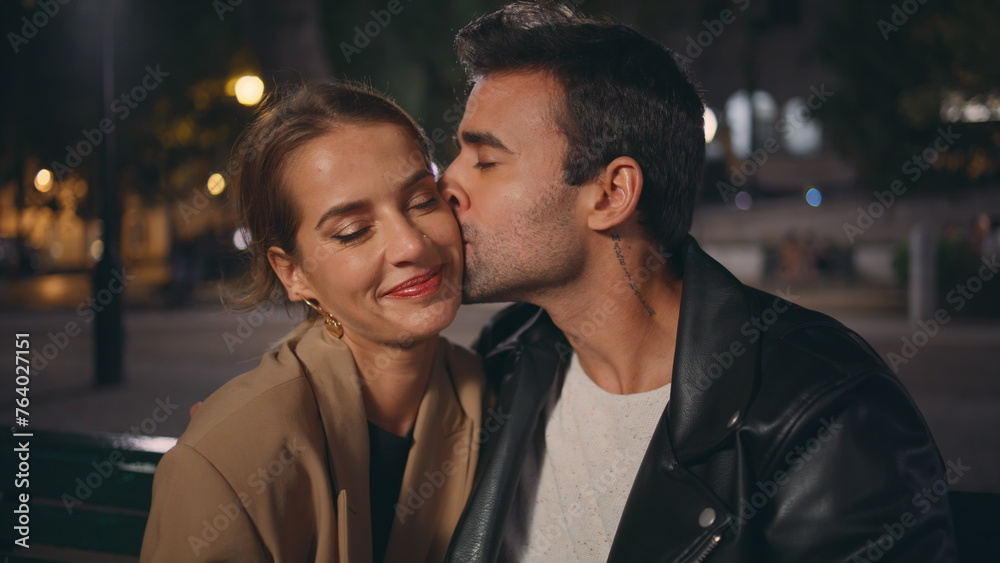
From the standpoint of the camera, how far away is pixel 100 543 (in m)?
2.62

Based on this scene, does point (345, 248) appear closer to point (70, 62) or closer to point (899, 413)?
point (899, 413)

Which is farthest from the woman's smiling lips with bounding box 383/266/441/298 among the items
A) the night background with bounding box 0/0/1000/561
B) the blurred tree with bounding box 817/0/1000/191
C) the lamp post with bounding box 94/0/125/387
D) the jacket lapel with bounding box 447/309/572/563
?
the blurred tree with bounding box 817/0/1000/191

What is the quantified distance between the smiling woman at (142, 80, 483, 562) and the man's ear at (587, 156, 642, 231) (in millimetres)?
475

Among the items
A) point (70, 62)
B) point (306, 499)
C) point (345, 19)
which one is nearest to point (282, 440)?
point (306, 499)

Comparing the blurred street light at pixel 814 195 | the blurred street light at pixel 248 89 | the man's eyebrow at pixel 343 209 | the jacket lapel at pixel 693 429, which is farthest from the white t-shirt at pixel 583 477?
the blurred street light at pixel 814 195

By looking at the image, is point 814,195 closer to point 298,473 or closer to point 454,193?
point 454,193

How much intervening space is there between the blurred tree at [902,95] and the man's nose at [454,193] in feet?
48.2

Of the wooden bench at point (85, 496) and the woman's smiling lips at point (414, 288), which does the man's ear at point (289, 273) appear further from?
the wooden bench at point (85, 496)

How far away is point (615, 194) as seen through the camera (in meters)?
2.58

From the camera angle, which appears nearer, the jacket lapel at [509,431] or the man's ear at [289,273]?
the jacket lapel at [509,431]

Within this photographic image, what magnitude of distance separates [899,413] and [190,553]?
1700 mm

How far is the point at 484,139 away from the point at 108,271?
7556 mm

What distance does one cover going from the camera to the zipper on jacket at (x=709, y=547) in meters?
1.85

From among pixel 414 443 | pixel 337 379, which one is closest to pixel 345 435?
pixel 337 379
